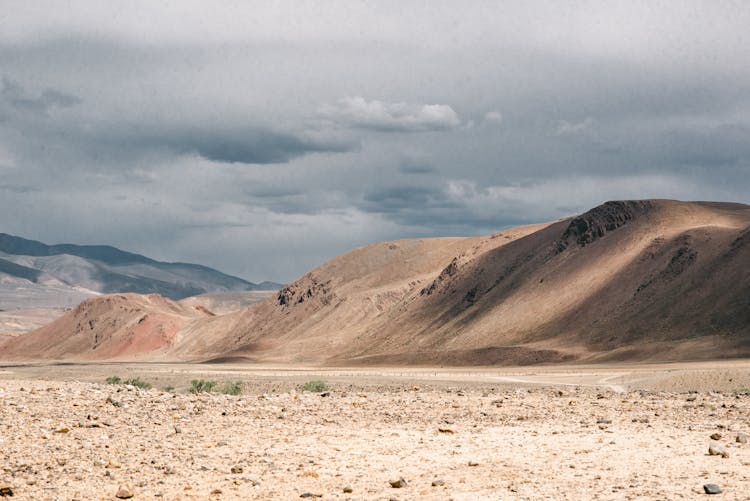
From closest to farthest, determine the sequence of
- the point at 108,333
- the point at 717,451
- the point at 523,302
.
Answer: the point at 717,451 → the point at 523,302 → the point at 108,333

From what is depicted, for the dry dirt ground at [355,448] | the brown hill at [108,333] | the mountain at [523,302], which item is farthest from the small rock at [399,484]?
the brown hill at [108,333]

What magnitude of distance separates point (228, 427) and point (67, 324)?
174 m

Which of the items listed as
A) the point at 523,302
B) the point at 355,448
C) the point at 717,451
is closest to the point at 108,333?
the point at 523,302

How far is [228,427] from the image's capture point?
20031 mm

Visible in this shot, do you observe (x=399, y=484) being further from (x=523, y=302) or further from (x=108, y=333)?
(x=108, y=333)

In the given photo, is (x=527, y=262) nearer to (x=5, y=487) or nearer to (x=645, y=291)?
(x=645, y=291)

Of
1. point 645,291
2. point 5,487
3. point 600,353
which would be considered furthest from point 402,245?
point 5,487

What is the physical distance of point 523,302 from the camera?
111 m

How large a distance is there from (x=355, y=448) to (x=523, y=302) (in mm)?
95180

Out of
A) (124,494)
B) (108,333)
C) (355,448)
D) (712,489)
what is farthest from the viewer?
(108,333)

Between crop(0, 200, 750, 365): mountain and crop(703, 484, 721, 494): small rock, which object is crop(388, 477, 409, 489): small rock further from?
crop(0, 200, 750, 365): mountain

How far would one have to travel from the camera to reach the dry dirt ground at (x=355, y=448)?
1420cm

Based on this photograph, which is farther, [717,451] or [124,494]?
[717,451]

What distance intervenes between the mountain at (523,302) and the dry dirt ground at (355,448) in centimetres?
5453
